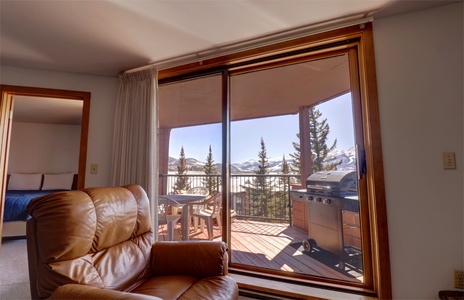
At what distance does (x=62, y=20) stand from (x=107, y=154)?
141cm

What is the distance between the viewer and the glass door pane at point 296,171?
74.3 inches

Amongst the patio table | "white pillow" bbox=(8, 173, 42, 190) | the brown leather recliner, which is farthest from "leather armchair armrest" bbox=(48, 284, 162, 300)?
"white pillow" bbox=(8, 173, 42, 190)

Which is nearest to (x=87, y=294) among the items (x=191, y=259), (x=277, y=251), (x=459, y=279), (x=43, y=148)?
(x=191, y=259)

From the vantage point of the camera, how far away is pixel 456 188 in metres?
1.46

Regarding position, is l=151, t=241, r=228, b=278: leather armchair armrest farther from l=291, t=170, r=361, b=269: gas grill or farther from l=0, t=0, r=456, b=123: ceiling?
l=0, t=0, r=456, b=123: ceiling

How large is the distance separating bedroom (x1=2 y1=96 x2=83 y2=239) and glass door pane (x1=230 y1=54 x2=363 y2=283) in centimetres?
360

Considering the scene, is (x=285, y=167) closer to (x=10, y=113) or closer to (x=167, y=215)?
(x=167, y=215)

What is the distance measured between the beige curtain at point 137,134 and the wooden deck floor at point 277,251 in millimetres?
810

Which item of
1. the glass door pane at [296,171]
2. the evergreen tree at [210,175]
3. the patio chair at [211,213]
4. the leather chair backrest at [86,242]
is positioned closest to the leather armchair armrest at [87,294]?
the leather chair backrest at [86,242]

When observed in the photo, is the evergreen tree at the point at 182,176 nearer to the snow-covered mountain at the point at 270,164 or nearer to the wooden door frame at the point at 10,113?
the snow-covered mountain at the point at 270,164

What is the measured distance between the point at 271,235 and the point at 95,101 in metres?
2.73

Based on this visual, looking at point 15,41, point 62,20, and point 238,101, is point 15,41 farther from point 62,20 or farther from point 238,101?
point 238,101

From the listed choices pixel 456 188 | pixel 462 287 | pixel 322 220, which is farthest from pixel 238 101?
pixel 462 287

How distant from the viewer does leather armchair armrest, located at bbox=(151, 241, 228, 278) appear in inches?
57.4
